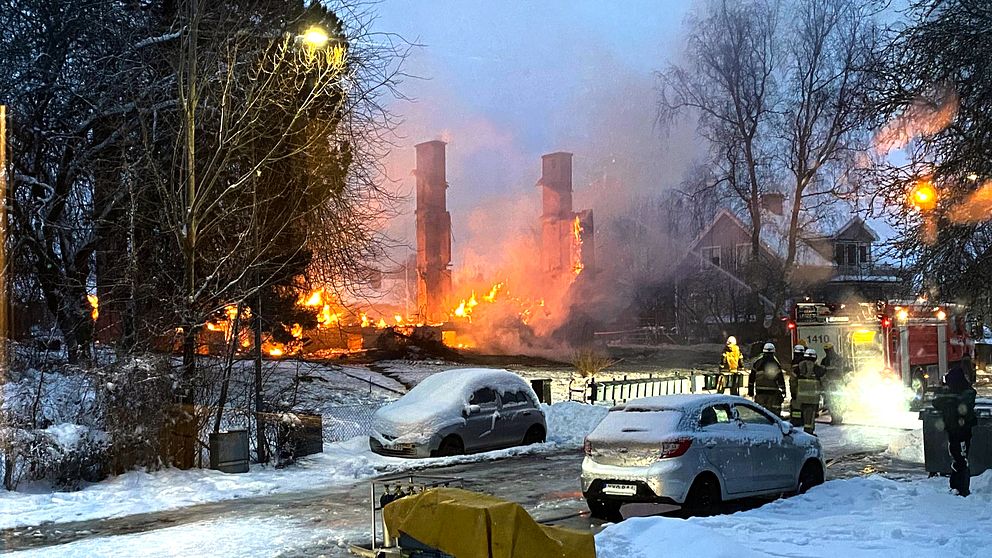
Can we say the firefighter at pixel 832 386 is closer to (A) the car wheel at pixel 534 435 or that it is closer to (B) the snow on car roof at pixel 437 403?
(A) the car wheel at pixel 534 435

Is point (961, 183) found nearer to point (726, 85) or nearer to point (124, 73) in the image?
point (124, 73)

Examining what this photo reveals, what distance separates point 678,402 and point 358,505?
177 inches

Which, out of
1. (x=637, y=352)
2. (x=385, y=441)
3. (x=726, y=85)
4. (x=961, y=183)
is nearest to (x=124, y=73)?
(x=385, y=441)

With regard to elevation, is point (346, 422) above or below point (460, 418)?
below

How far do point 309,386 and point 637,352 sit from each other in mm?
20871

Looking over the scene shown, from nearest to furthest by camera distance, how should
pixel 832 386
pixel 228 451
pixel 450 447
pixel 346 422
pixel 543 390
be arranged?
pixel 228 451, pixel 450 447, pixel 346 422, pixel 832 386, pixel 543 390

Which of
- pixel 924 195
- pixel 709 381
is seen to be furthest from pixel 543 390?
pixel 924 195

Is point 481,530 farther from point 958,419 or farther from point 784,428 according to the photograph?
point 958,419

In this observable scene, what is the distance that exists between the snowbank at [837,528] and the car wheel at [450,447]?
667cm

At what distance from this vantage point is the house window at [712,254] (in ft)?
162

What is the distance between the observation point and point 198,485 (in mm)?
12812

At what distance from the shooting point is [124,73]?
55.2ft

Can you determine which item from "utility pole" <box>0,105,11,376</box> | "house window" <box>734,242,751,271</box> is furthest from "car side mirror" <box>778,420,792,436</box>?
"house window" <box>734,242,751,271</box>

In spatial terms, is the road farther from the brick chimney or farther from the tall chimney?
the tall chimney
